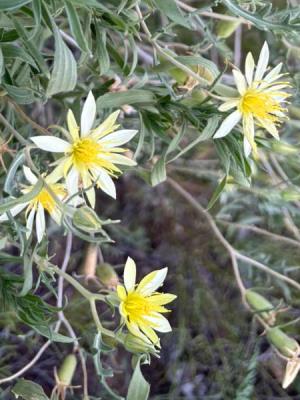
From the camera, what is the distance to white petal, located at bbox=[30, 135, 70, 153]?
0.82 meters

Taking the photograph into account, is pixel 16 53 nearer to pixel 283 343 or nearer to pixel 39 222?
pixel 39 222

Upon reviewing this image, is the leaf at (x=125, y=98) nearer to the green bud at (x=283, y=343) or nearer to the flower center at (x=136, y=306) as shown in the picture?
the flower center at (x=136, y=306)

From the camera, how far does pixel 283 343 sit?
3.91 feet

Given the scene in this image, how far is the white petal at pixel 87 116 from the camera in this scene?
0.86 m

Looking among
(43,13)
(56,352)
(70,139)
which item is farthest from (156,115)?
(56,352)

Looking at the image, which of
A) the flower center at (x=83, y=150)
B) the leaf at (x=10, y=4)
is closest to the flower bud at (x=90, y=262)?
the flower center at (x=83, y=150)

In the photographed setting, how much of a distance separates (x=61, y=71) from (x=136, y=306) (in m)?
0.37

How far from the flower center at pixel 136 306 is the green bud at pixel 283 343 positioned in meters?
0.37

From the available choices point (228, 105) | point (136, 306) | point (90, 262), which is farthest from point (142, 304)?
point (90, 262)

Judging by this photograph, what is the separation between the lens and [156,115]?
1016 mm

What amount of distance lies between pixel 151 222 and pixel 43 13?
4.46 ft

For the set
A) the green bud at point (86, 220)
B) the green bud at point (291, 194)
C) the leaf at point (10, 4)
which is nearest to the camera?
the leaf at point (10, 4)

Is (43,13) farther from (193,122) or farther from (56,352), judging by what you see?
(56,352)

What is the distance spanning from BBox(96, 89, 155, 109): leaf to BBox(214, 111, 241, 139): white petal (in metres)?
0.14
